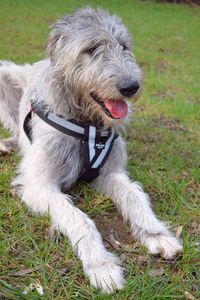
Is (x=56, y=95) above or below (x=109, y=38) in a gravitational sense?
below

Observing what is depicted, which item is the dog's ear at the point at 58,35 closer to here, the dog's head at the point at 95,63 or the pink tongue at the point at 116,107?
the dog's head at the point at 95,63

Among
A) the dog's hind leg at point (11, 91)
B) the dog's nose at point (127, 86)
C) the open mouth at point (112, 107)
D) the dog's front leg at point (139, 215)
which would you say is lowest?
the dog's hind leg at point (11, 91)

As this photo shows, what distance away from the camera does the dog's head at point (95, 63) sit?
3615 mm

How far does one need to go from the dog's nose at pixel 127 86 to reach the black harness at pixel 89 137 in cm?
52

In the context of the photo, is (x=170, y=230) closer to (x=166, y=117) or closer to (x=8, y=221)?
(x=8, y=221)

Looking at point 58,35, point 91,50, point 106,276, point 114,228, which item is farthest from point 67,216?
point 58,35

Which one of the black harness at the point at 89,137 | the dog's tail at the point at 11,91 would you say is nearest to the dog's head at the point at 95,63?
the black harness at the point at 89,137

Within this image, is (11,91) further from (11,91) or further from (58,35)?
(58,35)

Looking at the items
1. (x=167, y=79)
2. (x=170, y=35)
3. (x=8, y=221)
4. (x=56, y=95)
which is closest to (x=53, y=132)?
(x=56, y=95)

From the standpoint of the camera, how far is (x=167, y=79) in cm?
940

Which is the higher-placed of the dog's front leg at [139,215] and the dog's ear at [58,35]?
the dog's ear at [58,35]

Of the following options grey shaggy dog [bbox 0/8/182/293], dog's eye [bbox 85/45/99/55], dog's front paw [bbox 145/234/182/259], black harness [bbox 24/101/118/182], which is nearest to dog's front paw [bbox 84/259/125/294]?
grey shaggy dog [bbox 0/8/182/293]

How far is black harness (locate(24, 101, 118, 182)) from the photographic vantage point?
155 inches

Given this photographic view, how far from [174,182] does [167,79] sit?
5332mm
